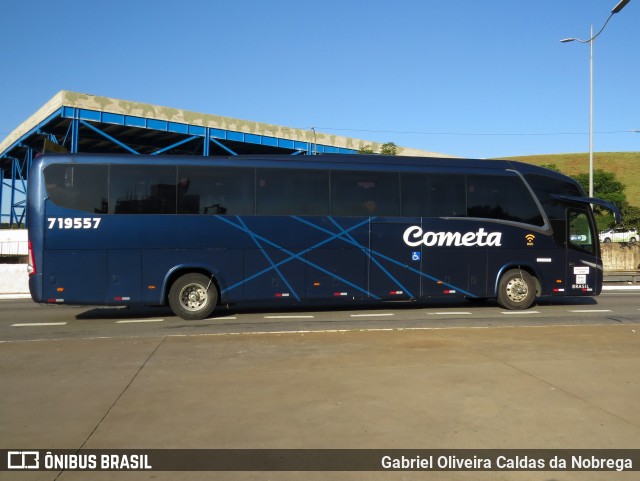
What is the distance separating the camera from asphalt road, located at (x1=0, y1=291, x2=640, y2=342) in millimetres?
10969

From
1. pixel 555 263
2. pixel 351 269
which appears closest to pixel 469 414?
pixel 351 269

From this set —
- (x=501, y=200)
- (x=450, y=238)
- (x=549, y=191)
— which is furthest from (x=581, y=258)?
(x=450, y=238)

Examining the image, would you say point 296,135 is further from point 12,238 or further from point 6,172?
point 6,172

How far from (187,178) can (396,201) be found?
5.07 m

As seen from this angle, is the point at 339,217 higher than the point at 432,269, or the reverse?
the point at 339,217

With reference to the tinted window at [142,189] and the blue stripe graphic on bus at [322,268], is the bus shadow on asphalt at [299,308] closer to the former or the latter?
the blue stripe graphic on bus at [322,268]

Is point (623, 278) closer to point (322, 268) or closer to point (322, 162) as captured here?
point (322, 268)

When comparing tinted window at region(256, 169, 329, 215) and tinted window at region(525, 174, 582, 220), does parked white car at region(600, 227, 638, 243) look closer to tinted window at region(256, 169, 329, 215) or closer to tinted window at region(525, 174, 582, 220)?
tinted window at region(525, 174, 582, 220)

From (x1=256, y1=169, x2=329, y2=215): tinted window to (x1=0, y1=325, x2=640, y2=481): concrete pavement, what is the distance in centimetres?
452

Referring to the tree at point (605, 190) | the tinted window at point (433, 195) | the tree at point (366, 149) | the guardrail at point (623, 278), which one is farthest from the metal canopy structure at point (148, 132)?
the tinted window at point (433, 195)

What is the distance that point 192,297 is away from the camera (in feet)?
41.8

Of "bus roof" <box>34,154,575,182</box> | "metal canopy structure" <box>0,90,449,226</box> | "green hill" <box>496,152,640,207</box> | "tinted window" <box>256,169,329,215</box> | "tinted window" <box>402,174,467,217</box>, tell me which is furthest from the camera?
"green hill" <box>496,152,640,207</box>

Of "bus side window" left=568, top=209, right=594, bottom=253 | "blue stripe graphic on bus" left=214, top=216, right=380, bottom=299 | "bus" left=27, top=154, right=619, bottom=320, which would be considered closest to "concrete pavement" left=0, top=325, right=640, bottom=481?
"bus" left=27, top=154, right=619, bottom=320

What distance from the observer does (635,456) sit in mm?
4254
